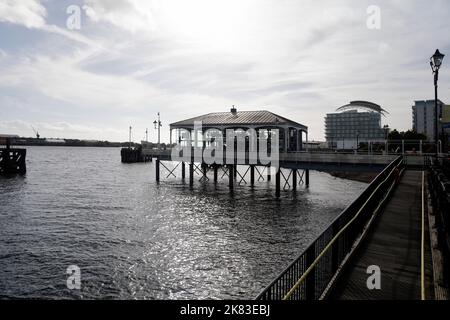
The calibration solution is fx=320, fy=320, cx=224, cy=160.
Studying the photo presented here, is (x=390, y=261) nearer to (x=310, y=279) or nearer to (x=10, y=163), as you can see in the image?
(x=310, y=279)

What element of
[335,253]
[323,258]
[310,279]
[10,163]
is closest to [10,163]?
[10,163]

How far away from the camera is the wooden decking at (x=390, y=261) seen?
7402mm

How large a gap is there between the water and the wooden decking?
550 centimetres

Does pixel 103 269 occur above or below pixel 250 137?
below

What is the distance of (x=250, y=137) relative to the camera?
4712 centimetres

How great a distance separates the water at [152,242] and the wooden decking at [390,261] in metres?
5.50

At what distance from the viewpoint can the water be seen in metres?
14.0

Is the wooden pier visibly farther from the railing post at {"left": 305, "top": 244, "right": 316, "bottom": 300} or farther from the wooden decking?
the railing post at {"left": 305, "top": 244, "right": 316, "bottom": 300}

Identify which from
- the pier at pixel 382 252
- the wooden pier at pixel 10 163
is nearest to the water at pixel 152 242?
the pier at pixel 382 252

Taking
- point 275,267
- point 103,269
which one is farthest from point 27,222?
point 275,267

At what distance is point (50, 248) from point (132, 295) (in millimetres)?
8464

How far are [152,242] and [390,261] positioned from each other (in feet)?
47.8

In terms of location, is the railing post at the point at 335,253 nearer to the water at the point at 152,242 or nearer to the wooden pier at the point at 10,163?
the water at the point at 152,242
